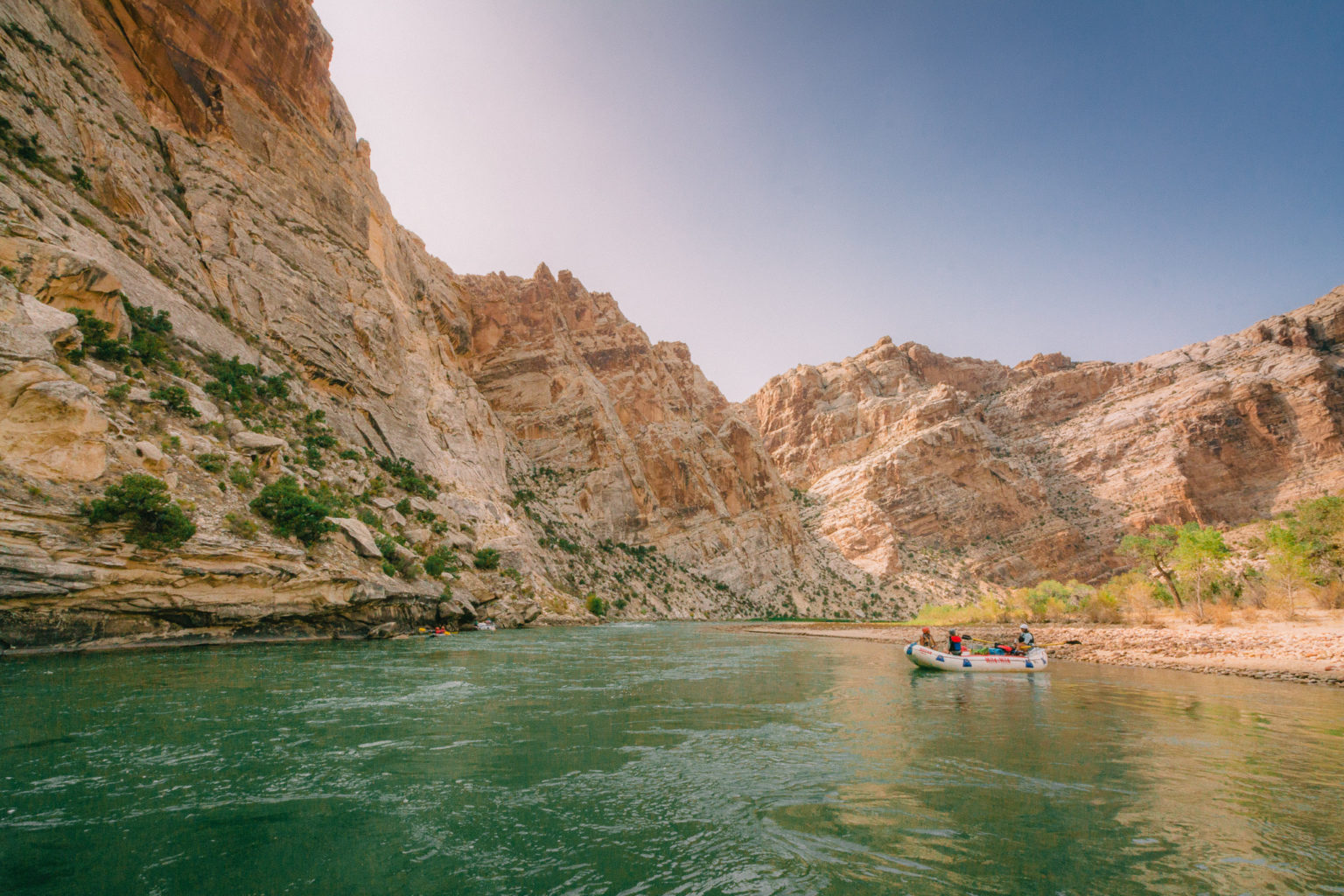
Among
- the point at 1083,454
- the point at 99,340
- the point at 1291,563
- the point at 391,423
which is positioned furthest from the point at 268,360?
the point at 1083,454

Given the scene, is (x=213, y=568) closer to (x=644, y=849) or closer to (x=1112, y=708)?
(x=644, y=849)

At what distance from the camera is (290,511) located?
23.2m

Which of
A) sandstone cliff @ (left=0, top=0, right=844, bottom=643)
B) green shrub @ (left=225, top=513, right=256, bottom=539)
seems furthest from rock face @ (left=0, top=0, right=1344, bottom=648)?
sandstone cliff @ (left=0, top=0, right=844, bottom=643)

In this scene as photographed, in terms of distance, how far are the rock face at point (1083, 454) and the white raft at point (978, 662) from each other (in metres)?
72.2

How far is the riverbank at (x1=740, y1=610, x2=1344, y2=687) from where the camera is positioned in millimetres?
18281

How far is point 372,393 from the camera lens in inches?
1791

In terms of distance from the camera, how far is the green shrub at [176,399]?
75.4 feet

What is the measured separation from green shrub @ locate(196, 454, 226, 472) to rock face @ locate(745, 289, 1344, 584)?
85.4m

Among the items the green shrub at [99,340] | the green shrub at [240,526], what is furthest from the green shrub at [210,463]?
the green shrub at [99,340]

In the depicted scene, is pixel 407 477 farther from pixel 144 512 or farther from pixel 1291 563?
pixel 1291 563

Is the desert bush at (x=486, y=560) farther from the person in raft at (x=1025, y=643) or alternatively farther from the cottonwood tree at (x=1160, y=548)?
the cottonwood tree at (x=1160, y=548)

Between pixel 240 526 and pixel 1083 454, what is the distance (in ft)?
383

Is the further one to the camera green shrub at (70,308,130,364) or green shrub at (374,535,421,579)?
green shrub at (374,535,421,579)

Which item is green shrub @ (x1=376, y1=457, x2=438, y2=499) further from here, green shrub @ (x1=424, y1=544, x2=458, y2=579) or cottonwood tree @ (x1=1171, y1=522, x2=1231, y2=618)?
cottonwood tree @ (x1=1171, y1=522, x2=1231, y2=618)
